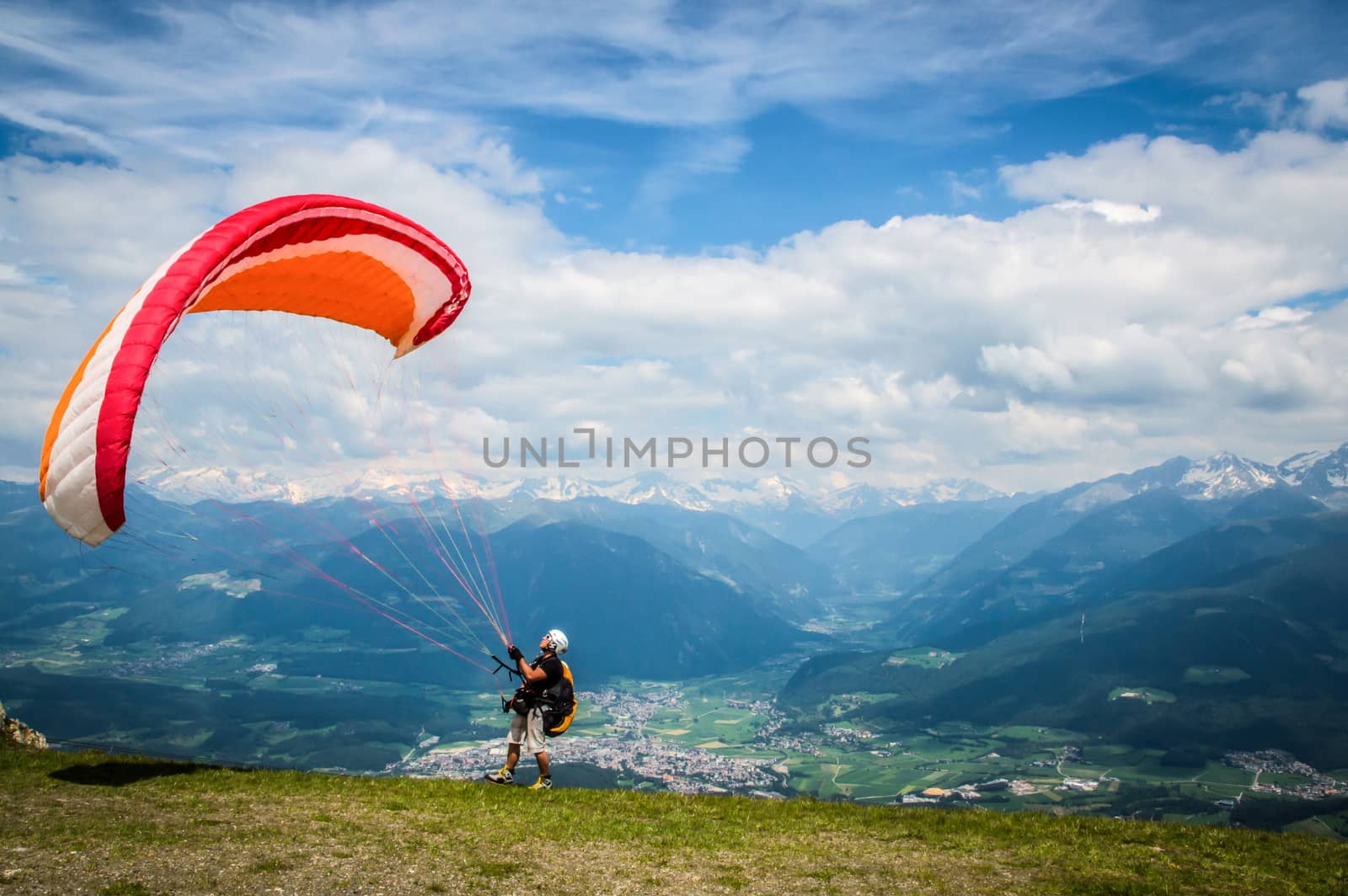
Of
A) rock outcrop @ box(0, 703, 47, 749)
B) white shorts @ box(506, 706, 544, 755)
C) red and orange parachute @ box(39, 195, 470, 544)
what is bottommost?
rock outcrop @ box(0, 703, 47, 749)

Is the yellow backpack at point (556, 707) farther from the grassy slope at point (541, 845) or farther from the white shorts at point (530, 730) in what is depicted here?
the grassy slope at point (541, 845)

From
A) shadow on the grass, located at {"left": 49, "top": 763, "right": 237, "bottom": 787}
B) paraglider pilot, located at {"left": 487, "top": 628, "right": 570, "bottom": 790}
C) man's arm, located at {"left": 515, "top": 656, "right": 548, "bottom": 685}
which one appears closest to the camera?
shadow on the grass, located at {"left": 49, "top": 763, "right": 237, "bottom": 787}

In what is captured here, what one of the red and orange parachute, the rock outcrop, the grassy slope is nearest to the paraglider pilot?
the grassy slope

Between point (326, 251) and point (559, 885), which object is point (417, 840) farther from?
point (326, 251)

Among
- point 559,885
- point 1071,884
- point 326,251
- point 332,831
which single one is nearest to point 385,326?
point 326,251

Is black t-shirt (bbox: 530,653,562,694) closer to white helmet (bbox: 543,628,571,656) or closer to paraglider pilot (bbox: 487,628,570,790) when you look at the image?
paraglider pilot (bbox: 487,628,570,790)

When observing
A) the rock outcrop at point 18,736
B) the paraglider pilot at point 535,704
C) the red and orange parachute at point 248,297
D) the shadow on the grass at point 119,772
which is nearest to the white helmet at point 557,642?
the paraglider pilot at point 535,704

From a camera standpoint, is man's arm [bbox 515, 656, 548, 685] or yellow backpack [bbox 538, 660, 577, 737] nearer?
man's arm [bbox 515, 656, 548, 685]
